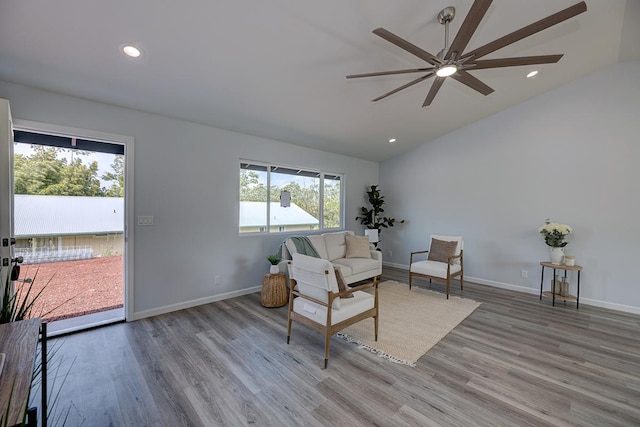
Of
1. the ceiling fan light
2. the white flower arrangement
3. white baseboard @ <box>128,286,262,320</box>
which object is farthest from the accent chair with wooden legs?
the ceiling fan light

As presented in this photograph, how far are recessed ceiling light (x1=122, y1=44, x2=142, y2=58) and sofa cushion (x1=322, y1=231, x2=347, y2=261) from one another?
355 centimetres

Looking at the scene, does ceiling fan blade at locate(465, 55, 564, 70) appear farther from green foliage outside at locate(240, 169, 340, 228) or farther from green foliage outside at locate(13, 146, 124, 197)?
green foliage outside at locate(13, 146, 124, 197)

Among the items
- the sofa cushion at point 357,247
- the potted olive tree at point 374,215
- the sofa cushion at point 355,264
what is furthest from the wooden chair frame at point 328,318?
the potted olive tree at point 374,215

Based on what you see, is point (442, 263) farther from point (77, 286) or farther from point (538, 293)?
point (77, 286)

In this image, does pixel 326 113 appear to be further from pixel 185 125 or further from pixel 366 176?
pixel 366 176

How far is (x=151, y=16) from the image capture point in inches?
80.7

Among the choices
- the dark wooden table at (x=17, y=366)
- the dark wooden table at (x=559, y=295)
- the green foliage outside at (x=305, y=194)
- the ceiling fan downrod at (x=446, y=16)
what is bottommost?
the dark wooden table at (x=559, y=295)

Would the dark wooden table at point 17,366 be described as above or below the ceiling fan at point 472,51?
below

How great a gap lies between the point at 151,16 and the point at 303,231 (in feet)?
12.6

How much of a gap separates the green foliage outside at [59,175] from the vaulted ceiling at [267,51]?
1020 millimetres

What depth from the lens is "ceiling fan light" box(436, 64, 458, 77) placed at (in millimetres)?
A: 2104

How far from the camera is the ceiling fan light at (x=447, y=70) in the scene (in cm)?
210

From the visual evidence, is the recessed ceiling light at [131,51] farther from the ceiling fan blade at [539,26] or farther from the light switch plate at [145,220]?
the ceiling fan blade at [539,26]

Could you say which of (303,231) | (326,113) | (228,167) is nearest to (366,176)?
(303,231)
